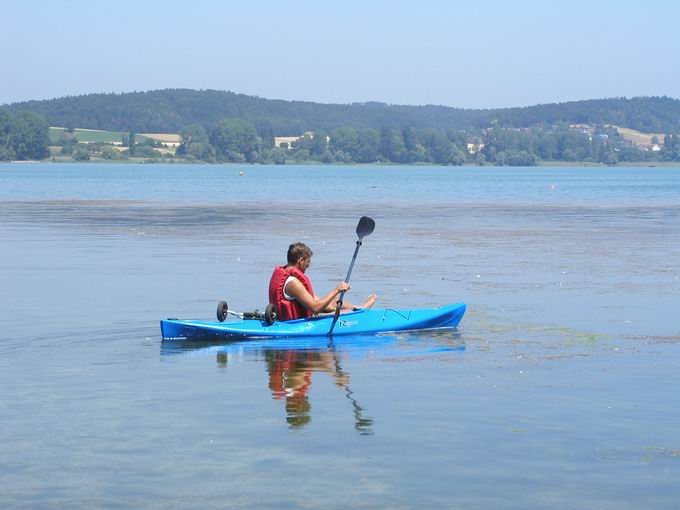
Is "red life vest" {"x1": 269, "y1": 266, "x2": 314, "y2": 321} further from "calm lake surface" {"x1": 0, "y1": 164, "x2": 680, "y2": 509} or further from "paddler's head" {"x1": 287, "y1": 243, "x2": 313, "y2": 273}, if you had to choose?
"calm lake surface" {"x1": 0, "y1": 164, "x2": 680, "y2": 509}

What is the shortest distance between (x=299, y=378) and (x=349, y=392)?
3.49 ft

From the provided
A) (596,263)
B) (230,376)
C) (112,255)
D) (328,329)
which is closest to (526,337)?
(328,329)

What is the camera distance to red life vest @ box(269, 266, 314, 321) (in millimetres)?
16484

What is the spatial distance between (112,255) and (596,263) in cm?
1108

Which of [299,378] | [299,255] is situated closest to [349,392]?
[299,378]

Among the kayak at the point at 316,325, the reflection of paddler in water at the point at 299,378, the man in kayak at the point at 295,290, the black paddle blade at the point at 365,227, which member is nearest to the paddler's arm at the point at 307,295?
the man in kayak at the point at 295,290

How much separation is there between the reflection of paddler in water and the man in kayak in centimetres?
87

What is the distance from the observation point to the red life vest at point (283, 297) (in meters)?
16.5

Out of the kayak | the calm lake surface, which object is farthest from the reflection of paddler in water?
the kayak

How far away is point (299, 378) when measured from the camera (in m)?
14.1

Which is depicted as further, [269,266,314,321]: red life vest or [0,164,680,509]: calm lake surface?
[269,266,314,321]: red life vest

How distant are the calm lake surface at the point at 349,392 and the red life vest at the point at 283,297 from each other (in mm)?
509

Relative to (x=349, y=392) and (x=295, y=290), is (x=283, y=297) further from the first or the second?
(x=349, y=392)

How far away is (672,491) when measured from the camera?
369 inches
